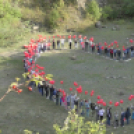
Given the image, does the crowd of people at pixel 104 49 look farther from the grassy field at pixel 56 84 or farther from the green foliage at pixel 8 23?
the green foliage at pixel 8 23

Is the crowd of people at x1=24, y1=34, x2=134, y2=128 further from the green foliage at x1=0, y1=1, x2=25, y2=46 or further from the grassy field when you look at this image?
the green foliage at x1=0, y1=1, x2=25, y2=46

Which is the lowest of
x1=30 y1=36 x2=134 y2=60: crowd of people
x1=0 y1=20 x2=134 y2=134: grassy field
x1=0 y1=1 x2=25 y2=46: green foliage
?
x1=0 y1=20 x2=134 y2=134: grassy field

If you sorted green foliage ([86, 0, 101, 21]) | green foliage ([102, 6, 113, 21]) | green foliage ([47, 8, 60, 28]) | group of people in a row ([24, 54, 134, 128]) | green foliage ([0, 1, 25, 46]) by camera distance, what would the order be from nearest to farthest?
1. group of people in a row ([24, 54, 134, 128])
2. green foliage ([0, 1, 25, 46])
3. green foliage ([47, 8, 60, 28])
4. green foliage ([86, 0, 101, 21])
5. green foliage ([102, 6, 113, 21])

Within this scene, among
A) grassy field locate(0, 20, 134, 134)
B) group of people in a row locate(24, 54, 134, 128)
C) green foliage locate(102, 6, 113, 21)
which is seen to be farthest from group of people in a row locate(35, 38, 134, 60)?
green foliage locate(102, 6, 113, 21)

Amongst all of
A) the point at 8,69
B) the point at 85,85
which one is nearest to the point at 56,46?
the point at 8,69

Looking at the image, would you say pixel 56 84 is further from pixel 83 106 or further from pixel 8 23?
pixel 8 23

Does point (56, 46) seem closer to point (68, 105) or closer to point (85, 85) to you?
point (85, 85)

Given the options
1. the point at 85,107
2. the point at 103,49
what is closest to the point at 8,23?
the point at 103,49
